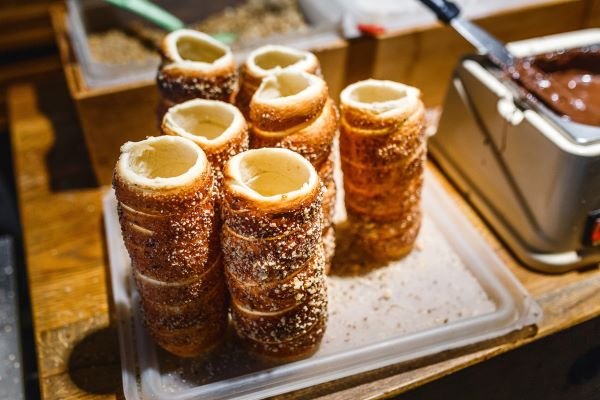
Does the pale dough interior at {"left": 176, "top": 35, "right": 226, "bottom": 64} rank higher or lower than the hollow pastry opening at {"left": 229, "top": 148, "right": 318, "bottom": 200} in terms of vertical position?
higher

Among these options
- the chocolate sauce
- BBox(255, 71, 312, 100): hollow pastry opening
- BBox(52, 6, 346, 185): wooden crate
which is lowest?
BBox(52, 6, 346, 185): wooden crate

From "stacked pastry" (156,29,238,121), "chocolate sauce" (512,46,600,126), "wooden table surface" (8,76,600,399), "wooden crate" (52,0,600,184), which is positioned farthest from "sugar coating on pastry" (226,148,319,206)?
"chocolate sauce" (512,46,600,126)

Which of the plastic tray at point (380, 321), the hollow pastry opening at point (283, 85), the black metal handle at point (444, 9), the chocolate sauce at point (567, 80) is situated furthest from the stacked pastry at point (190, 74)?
the chocolate sauce at point (567, 80)

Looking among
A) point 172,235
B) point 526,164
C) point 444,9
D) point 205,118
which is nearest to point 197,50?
point 205,118

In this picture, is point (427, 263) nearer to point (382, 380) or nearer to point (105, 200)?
point (382, 380)

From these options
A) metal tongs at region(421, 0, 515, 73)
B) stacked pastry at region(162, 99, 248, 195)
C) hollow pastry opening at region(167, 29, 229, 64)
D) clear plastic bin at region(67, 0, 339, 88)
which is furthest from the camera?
clear plastic bin at region(67, 0, 339, 88)

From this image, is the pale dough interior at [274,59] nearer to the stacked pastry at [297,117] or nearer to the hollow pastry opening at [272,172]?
the stacked pastry at [297,117]

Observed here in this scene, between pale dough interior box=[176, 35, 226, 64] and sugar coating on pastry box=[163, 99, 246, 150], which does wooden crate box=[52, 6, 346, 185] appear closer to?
pale dough interior box=[176, 35, 226, 64]
